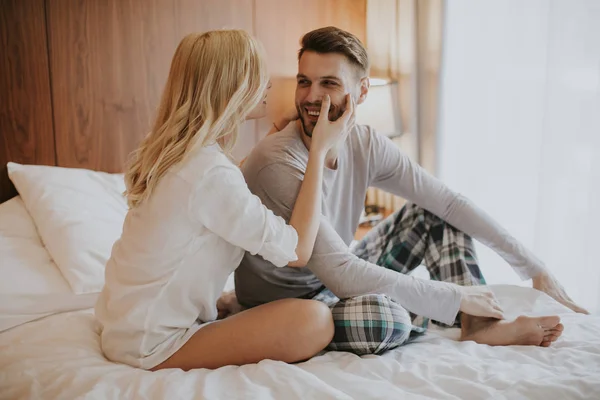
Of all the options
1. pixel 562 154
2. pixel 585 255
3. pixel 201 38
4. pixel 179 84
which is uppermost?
pixel 201 38

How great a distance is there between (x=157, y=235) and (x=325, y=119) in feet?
1.90

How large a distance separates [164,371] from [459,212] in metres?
1.02

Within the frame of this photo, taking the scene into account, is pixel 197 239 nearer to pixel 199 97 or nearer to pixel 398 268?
pixel 199 97

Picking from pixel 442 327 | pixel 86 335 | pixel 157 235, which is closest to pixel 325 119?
pixel 157 235

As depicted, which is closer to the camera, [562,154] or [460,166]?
[562,154]

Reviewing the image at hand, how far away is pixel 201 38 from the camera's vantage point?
129 centimetres

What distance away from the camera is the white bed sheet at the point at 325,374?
1097mm

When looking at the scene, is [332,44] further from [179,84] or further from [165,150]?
[165,150]

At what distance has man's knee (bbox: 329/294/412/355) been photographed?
131 cm

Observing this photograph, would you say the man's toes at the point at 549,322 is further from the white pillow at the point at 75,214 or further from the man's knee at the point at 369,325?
the white pillow at the point at 75,214

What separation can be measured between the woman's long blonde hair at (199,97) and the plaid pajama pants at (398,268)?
0.53 metres

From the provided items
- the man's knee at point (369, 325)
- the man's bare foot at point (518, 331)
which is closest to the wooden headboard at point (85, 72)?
the man's knee at point (369, 325)

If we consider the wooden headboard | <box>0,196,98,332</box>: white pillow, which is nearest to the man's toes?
<box>0,196,98,332</box>: white pillow

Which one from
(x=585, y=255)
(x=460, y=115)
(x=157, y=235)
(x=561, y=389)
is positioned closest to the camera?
(x=561, y=389)
